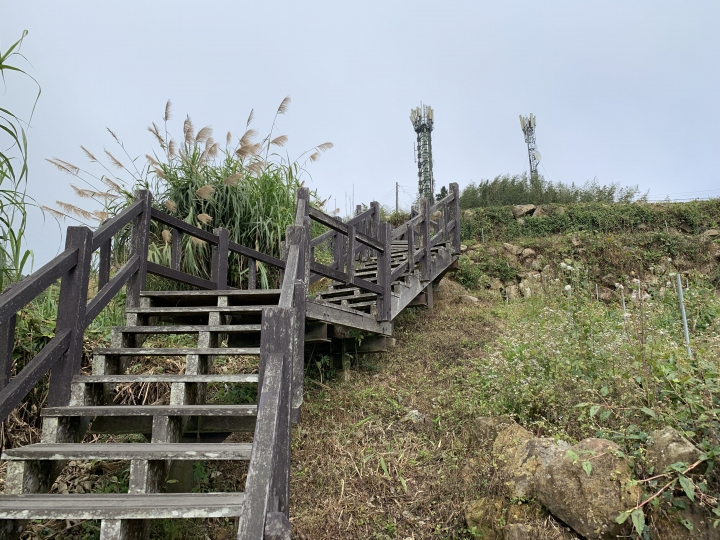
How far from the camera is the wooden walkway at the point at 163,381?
6.47 feet

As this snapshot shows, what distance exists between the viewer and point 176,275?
179 inches

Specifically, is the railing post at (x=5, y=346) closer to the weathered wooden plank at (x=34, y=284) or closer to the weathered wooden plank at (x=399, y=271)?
the weathered wooden plank at (x=34, y=284)

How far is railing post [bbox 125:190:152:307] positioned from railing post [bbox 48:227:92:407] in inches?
37.7

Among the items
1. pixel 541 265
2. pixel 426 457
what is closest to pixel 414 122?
pixel 541 265

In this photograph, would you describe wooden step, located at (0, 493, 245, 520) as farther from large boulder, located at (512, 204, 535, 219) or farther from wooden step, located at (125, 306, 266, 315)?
large boulder, located at (512, 204, 535, 219)

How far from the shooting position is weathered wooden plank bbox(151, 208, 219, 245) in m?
4.34

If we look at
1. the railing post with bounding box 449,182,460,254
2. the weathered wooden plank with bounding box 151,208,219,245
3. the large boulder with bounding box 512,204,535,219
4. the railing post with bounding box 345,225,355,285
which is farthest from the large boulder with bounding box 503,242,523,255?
the weathered wooden plank with bounding box 151,208,219,245

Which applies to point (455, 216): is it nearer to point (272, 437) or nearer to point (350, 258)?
point (350, 258)

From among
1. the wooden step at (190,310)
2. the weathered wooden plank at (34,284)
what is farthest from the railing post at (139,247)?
the weathered wooden plank at (34,284)

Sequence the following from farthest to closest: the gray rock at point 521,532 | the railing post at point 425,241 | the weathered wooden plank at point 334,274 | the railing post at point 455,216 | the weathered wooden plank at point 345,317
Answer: the railing post at point 455,216 → the railing post at point 425,241 → the weathered wooden plank at point 334,274 → the weathered wooden plank at point 345,317 → the gray rock at point 521,532

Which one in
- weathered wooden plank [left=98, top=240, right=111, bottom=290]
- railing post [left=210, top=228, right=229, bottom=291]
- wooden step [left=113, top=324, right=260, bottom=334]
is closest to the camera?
wooden step [left=113, top=324, right=260, bottom=334]

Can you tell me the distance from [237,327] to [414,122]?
26797 mm

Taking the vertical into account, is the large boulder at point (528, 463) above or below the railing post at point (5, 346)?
below

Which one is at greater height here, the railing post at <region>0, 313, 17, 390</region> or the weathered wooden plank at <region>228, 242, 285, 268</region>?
the weathered wooden plank at <region>228, 242, 285, 268</region>
